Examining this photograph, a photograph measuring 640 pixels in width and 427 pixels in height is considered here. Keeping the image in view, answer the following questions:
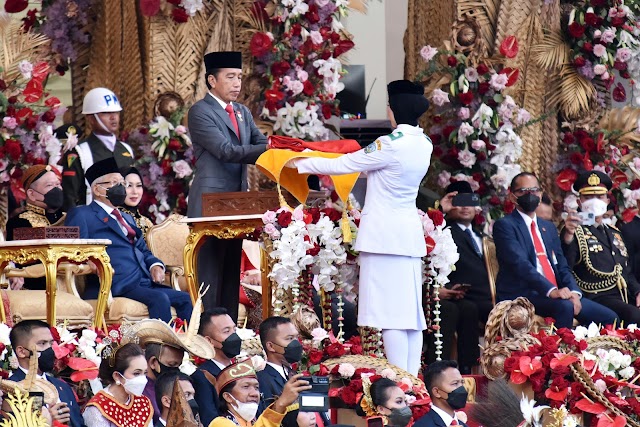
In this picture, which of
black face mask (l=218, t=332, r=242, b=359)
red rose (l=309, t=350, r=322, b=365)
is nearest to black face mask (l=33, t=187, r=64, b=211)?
red rose (l=309, t=350, r=322, b=365)

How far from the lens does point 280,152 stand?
9.34 metres

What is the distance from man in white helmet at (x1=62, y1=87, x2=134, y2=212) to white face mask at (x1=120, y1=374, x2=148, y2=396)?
13.2ft

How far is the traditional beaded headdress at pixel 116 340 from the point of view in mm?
7530

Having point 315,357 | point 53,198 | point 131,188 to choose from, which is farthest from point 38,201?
point 315,357

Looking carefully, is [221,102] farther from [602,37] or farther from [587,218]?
[602,37]

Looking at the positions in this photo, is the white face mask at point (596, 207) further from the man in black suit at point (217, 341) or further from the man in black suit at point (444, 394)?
the man in black suit at point (217, 341)

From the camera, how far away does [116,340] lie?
8211 mm

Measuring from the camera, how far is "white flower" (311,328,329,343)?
8.88 metres

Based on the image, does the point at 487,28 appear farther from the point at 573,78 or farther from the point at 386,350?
the point at 386,350

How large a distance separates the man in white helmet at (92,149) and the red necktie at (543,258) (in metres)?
2.82

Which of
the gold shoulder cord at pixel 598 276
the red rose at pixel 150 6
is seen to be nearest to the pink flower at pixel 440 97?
the gold shoulder cord at pixel 598 276

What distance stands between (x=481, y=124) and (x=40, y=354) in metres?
5.85

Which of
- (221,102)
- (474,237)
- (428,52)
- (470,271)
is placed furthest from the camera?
(428,52)

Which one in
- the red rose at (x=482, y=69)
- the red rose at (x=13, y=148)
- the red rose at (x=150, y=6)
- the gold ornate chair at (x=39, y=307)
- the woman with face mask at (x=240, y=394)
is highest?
the red rose at (x=150, y=6)
